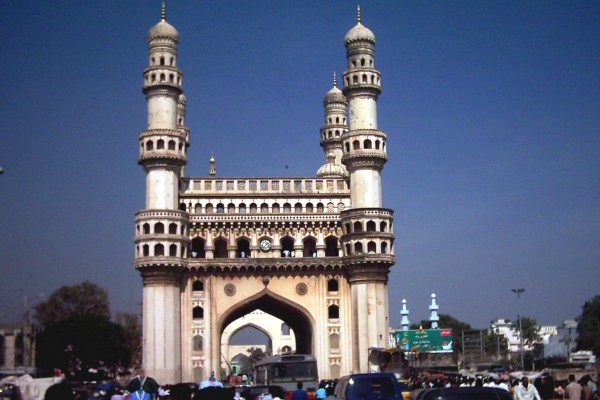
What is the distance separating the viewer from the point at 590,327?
8362cm

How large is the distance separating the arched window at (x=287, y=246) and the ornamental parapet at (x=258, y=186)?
9.79 ft

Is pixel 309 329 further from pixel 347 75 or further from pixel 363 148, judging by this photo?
pixel 347 75

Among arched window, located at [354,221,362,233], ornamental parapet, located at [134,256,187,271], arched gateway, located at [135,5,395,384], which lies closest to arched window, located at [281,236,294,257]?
arched gateway, located at [135,5,395,384]

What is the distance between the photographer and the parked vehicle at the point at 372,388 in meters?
21.5

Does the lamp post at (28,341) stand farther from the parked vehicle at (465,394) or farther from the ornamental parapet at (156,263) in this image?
the parked vehicle at (465,394)

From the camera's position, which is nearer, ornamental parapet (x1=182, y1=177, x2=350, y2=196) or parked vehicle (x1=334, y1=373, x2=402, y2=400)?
parked vehicle (x1=334, y1=373, x2=402, y2=400)

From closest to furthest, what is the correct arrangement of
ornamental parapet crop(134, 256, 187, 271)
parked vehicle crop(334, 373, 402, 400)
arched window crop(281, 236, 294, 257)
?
parked vehicle crop(334, 373, 402, 400)
ornamental parapet crop(134, 256, 187, 271)
arched window crop(281, 236, 294, 257)

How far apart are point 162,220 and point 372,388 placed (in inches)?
1510

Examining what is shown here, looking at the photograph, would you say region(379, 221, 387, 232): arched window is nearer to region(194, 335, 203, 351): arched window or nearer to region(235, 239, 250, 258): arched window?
region(235, 239, 250, 258): arched window

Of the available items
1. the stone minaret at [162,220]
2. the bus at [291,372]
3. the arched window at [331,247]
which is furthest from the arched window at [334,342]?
the bus at [291,372]

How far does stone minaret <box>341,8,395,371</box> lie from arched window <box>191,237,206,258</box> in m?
9.23

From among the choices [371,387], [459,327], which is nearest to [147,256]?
[371,387]

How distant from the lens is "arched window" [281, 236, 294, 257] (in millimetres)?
63031

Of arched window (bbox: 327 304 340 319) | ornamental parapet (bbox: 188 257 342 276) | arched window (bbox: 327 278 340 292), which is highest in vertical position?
ornamental parapet (bbox: 188 257 342 276)
